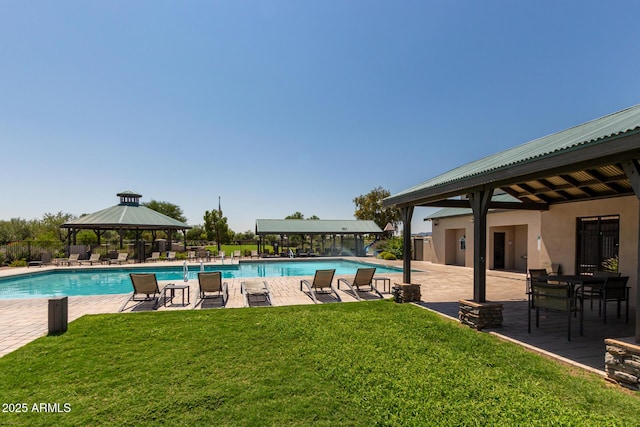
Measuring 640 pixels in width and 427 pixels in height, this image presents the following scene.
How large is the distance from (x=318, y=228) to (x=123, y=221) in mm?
14607

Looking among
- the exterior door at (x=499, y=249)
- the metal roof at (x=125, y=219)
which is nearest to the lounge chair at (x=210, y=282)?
the exterior door at (x=499, y=249)

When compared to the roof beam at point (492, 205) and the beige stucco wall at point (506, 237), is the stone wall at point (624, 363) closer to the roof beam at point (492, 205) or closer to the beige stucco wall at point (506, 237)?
the roof beam at point (492, 205)

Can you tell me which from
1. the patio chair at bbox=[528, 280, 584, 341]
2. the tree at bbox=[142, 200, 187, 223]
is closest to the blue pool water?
the patio chair at bbox=[528, 280, 584, 341]

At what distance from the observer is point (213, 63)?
42.6 feet

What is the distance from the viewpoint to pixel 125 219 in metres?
22.4

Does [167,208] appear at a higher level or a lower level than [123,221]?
higher

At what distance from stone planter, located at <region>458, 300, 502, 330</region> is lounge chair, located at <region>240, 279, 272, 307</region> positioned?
490cm

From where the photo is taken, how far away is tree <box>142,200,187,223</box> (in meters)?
56.9

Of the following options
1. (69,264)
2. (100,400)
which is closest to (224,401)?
(100,400)

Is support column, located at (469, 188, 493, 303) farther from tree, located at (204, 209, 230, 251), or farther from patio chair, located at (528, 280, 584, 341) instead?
tree, located at (204, 209, 230, 251)

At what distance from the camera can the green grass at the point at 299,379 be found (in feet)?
9.73

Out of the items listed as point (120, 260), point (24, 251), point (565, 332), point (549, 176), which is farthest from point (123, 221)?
point (565, 332)

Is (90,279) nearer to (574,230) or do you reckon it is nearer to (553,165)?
(553,165)

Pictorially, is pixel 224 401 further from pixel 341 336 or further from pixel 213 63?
pixel 213 63
